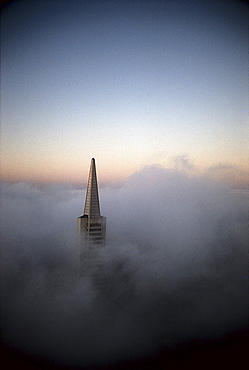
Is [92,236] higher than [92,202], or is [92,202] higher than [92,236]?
[92,202]

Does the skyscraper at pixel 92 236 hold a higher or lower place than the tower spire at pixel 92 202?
lower

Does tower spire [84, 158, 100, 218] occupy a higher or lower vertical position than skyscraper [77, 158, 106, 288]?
higher

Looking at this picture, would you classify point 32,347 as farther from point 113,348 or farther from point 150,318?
point 150,318

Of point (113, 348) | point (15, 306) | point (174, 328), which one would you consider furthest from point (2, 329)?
point (174, 328)

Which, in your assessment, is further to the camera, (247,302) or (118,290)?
(118,290)

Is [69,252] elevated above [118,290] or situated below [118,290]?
above

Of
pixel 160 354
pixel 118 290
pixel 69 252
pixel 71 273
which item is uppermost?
pixel 69 252

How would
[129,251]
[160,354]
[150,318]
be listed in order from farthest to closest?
1. [129,251]
2. [150,318]
3. [160,354]

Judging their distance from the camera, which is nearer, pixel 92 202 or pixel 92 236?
pixel 92 236
